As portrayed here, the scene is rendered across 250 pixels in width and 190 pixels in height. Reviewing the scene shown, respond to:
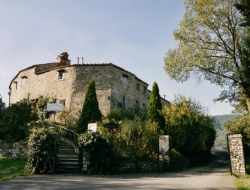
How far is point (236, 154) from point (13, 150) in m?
14.8

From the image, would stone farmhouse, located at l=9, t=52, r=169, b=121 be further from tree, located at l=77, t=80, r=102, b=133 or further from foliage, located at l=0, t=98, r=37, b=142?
foliage, located at l=0, t=98, r=37, b=142

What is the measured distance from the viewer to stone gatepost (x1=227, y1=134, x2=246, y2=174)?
13.9 meters

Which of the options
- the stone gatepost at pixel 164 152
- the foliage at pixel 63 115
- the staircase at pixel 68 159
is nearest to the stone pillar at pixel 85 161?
the staircase at pixel 68 159

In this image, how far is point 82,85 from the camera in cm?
2762

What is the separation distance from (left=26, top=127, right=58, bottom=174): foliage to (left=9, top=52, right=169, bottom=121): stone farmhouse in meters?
13.1

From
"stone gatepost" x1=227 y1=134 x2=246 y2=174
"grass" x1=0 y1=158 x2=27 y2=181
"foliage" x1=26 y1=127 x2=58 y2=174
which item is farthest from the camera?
"stone gatepost" x1=227 y1=134 x2=246 y2=174

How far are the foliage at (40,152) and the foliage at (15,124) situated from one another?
6458mm

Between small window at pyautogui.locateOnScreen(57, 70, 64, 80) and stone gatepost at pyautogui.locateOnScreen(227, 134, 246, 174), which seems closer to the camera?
stone gatepost at pyautogui.locateOnScreen(227, 134, 246, 174)

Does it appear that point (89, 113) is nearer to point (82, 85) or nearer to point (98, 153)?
point (82, 85)

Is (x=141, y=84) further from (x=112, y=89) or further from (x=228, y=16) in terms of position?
(x=228, y=16)

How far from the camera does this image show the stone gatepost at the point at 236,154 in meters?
13.9

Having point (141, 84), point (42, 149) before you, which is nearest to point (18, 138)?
point (42, 149)

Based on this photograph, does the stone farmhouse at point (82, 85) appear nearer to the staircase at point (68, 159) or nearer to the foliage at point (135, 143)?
the staircase at point (68, 159)

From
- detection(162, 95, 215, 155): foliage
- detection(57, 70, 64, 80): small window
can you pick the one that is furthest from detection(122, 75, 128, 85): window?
detection(162, 95, 215, 155): foliage
